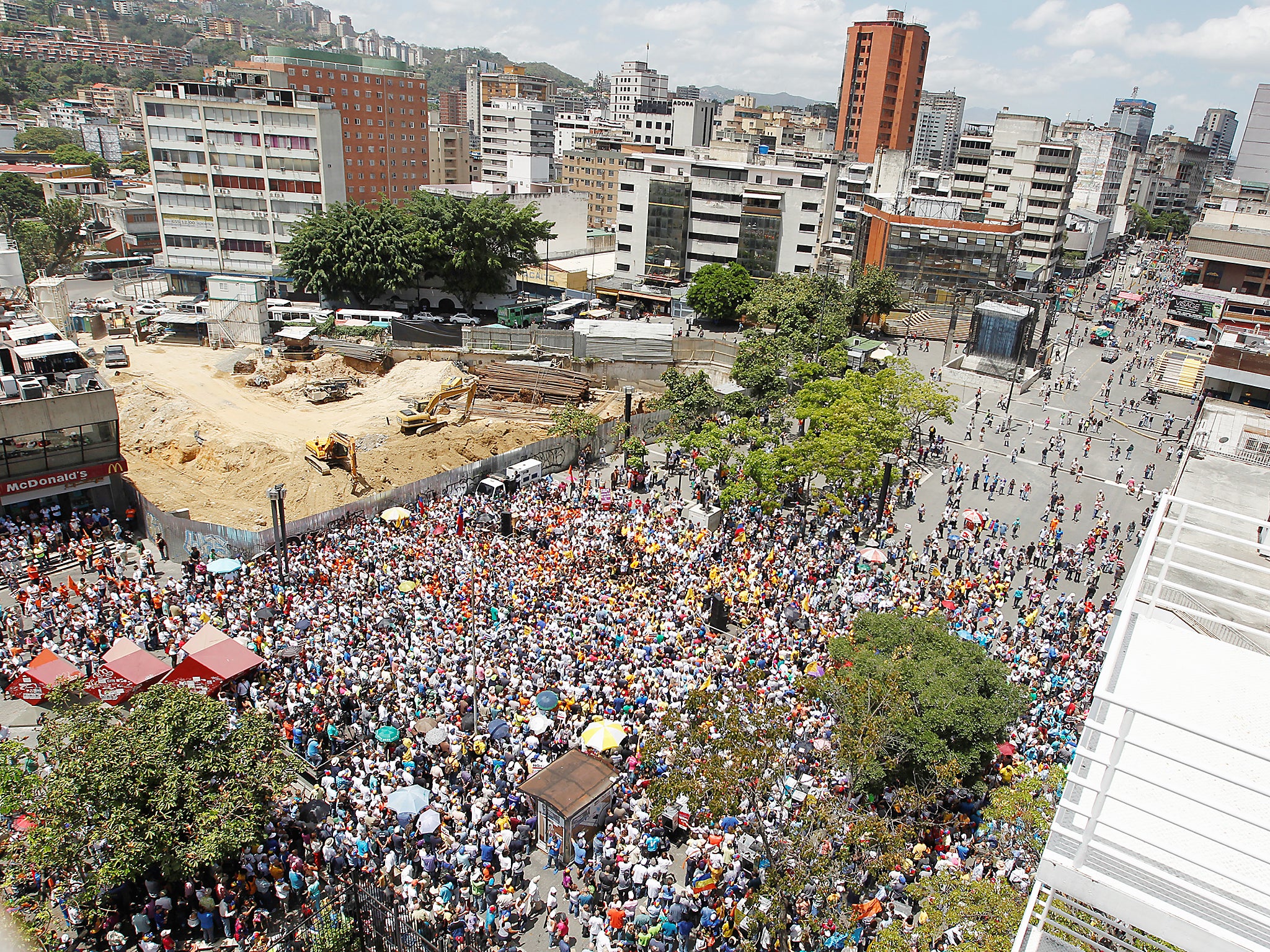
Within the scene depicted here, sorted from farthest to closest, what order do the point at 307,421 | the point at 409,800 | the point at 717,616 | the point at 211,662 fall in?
1. the point at 307,421
2. the point at 717,616
3. the point at 211,662
4. the point at 409,800

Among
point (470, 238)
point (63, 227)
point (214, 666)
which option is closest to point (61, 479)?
point (214, 666)

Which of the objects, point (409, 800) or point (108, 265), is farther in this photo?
point (108, 265)

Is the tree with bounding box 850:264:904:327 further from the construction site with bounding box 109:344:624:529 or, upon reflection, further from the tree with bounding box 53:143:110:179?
the tree with bounding box 53:143:110:179

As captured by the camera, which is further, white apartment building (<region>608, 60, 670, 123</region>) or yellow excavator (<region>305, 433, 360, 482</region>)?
white apartment building (<region>608, 60, 670, 123</region>)

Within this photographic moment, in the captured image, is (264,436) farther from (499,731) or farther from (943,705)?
(943,705)

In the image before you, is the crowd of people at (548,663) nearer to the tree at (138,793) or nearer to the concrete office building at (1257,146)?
the tree at (138,793)

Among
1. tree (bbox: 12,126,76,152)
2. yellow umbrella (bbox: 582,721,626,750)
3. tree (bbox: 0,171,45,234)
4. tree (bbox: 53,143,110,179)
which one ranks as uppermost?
tree (bbox: 12,126,76,152)

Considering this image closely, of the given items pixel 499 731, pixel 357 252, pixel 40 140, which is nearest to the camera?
pixel 499 731

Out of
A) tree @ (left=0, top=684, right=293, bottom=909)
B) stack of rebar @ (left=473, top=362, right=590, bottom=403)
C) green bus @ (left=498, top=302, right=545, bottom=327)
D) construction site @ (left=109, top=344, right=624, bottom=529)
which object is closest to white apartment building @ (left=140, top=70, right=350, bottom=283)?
construction site @ (left=109, top=344, right=624, bottom=529)
